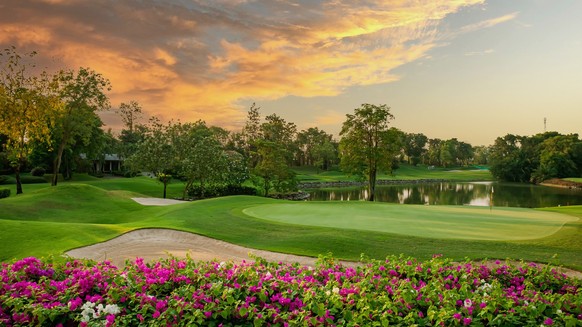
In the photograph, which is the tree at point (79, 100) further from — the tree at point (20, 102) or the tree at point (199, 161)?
the tree at point (199, 161)

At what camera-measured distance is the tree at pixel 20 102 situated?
96.9ft

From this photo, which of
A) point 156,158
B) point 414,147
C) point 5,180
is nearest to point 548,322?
point 156,158

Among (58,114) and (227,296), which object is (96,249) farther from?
(58,114)

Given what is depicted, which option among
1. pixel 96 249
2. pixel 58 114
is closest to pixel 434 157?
pixel 58 114

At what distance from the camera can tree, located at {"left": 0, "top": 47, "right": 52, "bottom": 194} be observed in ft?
96.9

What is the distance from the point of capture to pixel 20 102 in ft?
102

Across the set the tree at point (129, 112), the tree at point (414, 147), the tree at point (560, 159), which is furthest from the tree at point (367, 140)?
the tree at point (414, 147)

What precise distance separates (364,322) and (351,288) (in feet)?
3.18

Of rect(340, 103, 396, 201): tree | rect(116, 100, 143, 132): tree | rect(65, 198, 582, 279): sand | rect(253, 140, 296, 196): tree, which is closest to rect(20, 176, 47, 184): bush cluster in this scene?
rect(253, 140, 296, 196): tree

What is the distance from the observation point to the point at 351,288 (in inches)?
213

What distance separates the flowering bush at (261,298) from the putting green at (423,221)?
25.1 ft

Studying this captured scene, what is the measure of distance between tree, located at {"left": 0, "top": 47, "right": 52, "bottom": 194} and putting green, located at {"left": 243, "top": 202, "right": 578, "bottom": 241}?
22.1 metres

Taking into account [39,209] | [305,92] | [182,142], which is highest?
[305,92]

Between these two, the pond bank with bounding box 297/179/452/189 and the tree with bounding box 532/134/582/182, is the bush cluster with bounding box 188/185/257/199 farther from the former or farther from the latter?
the tree with bounding box 532/134/582/182
